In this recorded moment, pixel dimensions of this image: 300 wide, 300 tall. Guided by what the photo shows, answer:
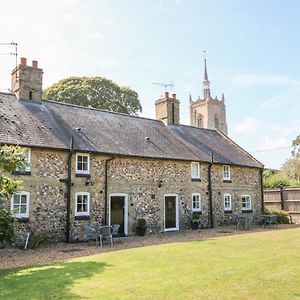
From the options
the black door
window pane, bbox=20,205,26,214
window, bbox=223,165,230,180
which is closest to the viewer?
window pane, bbox=20,205,26,214

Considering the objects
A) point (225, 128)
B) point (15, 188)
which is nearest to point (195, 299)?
point (15, 188)

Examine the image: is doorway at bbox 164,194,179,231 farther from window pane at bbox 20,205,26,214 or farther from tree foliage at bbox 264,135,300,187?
tree foliage at bbox 264,135,300,187

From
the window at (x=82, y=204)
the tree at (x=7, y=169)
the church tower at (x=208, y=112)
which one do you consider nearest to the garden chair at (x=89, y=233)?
the window at (x=82, y=204)

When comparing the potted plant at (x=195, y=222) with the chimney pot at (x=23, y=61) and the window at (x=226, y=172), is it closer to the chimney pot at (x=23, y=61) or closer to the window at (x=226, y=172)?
the window at (x=226, y=172)

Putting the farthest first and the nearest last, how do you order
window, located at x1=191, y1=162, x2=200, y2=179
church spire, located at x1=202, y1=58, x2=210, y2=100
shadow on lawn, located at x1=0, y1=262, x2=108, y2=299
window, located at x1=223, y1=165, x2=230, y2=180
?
church spire, located at x1=202, y1=58, x2=210, y2=100 → window, located at x1=223, y1=165, x2=230, y2=180 → window, located at x1=191, y1=162, x2=200, y2=179 → shadow on lawn, located at x1=0, y1=262, x2=108, y2=299

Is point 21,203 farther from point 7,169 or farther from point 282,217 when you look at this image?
point 282,217

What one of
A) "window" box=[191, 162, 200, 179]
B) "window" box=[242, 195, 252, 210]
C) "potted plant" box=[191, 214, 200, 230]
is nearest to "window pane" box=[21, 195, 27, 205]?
"potted plant" box=[191, 214, 200, 230]

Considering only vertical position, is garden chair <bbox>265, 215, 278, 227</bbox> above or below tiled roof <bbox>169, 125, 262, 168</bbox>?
below

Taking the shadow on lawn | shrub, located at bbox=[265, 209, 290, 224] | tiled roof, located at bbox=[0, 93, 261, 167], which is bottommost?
the shadow on lawn

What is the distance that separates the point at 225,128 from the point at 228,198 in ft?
227

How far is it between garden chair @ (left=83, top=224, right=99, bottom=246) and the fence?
17.0m

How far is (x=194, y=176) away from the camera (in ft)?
78.3

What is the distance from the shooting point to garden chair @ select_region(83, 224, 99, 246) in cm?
1680

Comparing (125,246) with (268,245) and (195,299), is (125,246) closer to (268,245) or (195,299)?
(268,245)
